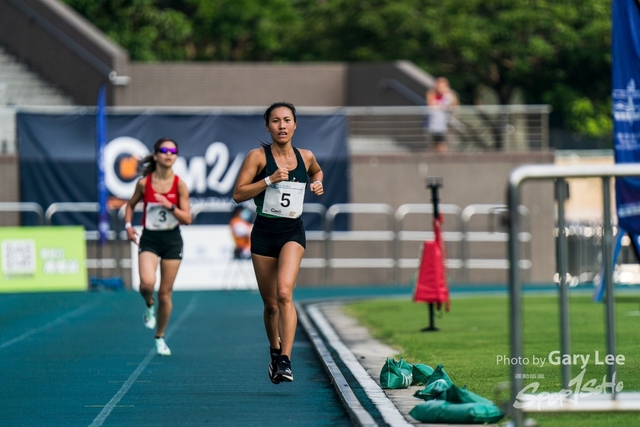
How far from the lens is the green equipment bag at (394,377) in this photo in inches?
391

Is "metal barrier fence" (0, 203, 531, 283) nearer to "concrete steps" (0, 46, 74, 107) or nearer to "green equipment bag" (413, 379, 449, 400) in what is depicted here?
"concrete steps" (0, 46, 74, 107)

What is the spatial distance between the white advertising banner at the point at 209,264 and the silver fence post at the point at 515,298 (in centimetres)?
1973

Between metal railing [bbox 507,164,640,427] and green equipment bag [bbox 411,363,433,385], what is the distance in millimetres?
2593

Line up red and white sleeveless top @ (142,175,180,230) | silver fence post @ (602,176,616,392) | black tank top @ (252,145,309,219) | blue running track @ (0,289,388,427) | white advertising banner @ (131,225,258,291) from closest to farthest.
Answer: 1. silver fence post @ (602,176,616,392)
2. blue running track @ (0,289,388,427)
3. black tank top @ (252,145,309,219)
4. red and white sleeveless top @ (142,175,180,230)
5. white advertising banner @ (131,225,258,291)

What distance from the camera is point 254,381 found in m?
11.0

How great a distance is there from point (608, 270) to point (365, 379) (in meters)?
3.39

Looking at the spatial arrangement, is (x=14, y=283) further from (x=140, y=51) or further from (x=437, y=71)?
(x=437, y=71)

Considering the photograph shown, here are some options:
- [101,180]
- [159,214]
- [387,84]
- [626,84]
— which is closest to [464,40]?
[387,84]

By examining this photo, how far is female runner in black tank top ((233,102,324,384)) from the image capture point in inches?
398

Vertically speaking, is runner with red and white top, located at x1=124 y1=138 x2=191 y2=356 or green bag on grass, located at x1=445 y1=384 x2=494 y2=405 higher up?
runner with red and white top, located at x1=124 y1=138 x2=191 y2=356

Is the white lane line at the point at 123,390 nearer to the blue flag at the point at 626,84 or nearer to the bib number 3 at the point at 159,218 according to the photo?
the bib number 3 at the point at 159,218

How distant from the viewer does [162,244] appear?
42.7 feet

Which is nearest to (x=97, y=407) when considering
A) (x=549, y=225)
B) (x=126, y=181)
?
(x=126, y=181)

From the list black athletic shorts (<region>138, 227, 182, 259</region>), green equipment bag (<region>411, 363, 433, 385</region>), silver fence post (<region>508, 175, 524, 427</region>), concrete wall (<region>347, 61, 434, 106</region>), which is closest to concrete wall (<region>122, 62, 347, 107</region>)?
concrete wall (<region>347, 61, 434, 106</region>)
